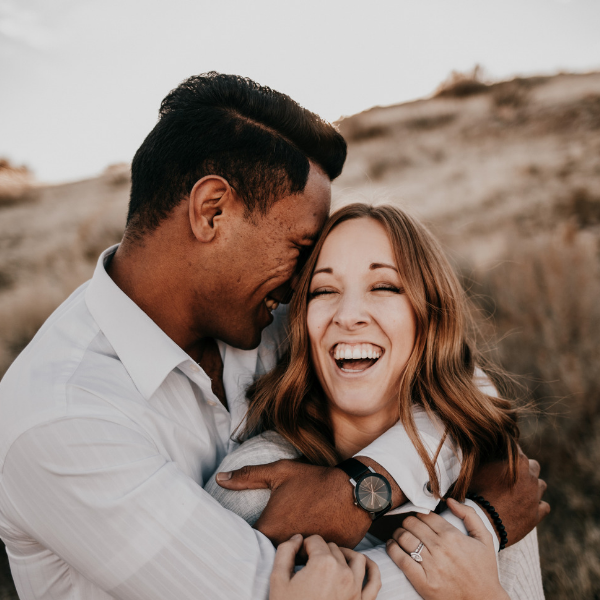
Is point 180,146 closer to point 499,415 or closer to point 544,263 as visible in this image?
point 499,415

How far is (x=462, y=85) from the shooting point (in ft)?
58.0

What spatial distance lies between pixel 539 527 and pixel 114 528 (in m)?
3.08

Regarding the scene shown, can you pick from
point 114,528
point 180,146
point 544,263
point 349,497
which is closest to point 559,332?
point 544,263

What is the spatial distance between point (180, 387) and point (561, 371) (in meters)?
3.46

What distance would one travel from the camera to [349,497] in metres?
1.86

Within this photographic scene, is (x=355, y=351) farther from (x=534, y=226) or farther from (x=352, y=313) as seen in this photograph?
(x=534, y=226)

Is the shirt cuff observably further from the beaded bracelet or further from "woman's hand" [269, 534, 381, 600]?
"woman's hand" [269, 534, 381, 600]

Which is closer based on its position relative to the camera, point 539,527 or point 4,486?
point 4,486

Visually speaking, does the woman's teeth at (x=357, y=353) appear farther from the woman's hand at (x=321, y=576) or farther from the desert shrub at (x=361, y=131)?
the desert shrub at (x=361, y=131)

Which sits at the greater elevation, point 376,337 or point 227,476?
point 376,337

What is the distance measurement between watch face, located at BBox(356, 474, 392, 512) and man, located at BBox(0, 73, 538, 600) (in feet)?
0.14

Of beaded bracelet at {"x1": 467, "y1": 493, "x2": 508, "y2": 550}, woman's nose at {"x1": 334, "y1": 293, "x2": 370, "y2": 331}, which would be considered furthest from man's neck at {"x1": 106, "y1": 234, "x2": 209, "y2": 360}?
beaded bracelet at {"x1": 467, "y1": 493, "x2": 508, "y2": 550}

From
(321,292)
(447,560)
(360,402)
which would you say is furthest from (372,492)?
(321,292)

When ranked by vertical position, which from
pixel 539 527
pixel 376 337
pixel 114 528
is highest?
pixel 376 337
